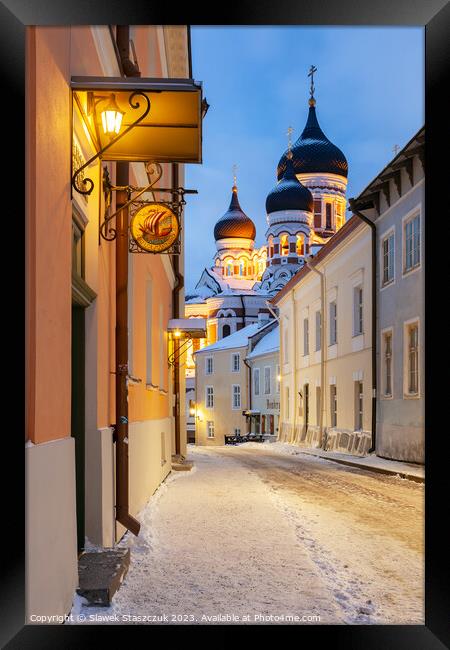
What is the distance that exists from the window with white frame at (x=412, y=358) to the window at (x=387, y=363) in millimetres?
1709

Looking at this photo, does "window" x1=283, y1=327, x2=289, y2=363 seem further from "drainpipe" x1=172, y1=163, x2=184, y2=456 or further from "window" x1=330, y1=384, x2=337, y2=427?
"drainpipe" x1=172, y1=163, x2=184, y2=456

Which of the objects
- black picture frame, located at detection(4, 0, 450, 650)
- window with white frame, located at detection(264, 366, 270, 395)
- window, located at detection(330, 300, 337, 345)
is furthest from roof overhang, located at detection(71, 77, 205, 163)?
window with white frame, located at detection(264, 366, 270, 395)

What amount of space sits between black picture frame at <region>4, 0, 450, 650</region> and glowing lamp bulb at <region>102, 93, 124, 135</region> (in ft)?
4.32

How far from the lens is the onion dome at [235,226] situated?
86438mm

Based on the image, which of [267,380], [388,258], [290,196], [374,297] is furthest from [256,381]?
[388,258]

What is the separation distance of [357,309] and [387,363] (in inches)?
156

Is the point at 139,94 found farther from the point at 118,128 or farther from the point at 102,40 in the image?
the point at 102,40

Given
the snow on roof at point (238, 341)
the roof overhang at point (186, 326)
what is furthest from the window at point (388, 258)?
the snow on roof at point (238, 341)

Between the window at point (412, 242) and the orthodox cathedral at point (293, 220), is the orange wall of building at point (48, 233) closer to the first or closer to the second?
the window at point (412, 242)

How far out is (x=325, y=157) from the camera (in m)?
73.4

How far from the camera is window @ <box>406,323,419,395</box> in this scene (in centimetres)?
Answer: 1941

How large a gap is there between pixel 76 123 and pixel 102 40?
1.81 metres

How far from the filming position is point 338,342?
1092 inches
